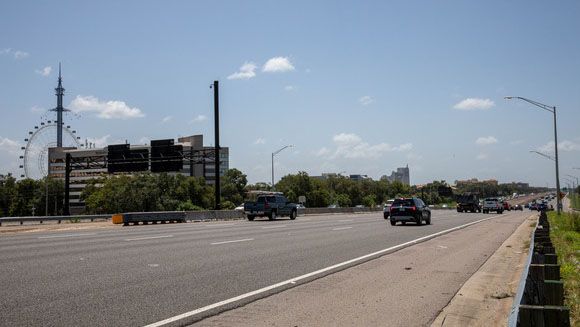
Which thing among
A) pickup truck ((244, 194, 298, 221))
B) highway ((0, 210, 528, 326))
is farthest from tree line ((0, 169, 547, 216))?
highway ((0, 210, 528, 326))

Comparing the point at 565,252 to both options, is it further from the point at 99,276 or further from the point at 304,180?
the point at 304,180

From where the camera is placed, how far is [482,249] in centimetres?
1778

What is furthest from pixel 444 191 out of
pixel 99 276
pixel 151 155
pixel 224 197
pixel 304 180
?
pixel 99 276

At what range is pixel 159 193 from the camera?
114 m

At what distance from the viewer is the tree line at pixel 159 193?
11062cm

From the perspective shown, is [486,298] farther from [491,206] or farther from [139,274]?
[491,206]

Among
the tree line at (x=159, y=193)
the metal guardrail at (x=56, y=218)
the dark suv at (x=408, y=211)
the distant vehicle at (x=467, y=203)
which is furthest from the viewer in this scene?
the tree line at (x=159, y=193)

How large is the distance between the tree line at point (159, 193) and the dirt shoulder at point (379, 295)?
83341 millimetres

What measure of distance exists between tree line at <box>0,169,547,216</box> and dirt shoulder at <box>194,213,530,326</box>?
83.3m

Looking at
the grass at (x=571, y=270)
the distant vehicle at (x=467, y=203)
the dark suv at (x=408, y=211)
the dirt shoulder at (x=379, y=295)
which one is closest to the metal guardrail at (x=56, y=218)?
the dark suv at (x=408, y=211)

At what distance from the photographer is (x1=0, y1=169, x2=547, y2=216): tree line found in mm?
110625

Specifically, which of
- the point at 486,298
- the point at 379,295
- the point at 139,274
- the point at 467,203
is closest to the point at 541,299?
the point at 486,298

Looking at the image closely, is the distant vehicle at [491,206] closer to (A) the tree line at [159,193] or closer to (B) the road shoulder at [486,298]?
(A) the tree line at [159,193]

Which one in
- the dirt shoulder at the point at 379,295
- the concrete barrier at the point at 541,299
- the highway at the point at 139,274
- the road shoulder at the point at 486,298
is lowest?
the road shoulder at the point at 486,298
